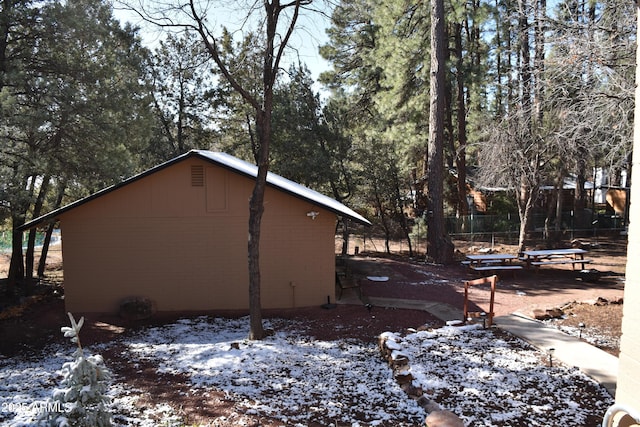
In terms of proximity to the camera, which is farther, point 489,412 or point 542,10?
point 542,10

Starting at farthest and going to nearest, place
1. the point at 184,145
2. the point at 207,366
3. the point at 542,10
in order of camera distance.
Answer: the point at 184,145 < the point at 542,10 < the point at 207,366

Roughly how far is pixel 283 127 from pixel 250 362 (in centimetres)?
1380

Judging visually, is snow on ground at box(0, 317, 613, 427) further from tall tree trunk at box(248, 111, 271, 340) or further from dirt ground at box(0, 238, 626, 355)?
dirt ground at box(0, 238, 626, 355)

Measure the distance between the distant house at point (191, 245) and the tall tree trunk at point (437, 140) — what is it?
23.0ft

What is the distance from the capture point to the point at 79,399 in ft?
11.5

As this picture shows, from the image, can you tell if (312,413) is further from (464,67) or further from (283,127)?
(464,67)

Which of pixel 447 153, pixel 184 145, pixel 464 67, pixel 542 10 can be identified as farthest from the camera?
pixel 184 145

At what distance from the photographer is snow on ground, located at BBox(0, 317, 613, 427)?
4.93 m

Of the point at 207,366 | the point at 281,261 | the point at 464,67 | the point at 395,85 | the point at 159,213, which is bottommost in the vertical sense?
the point at 207,366

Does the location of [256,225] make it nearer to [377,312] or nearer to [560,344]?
[377,312]

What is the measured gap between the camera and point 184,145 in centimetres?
2509

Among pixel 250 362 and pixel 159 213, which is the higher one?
pixel 159 213

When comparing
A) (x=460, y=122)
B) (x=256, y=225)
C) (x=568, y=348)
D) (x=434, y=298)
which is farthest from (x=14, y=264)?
(x=460, y=122)

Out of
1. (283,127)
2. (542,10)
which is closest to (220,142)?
(283,127)
